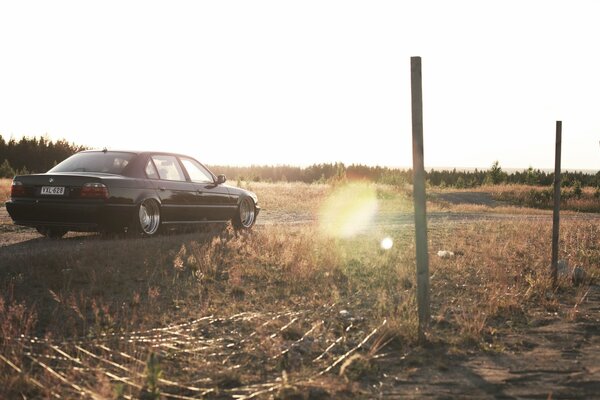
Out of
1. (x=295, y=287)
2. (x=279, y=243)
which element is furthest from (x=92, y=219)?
(x=295, y=287)

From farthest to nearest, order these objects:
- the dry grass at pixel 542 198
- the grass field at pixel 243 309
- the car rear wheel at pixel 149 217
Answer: the dry grass at pixel 542 198 → the car rear wheel at pixel 149 217 → the grass field at pixel 243 309

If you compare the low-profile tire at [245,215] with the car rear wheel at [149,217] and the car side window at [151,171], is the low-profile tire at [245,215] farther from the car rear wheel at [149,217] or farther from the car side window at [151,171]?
the car side window at [151,171]

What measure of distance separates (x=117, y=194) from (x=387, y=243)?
4.70 m

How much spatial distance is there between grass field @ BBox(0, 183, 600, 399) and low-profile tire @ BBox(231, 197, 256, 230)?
1.01m

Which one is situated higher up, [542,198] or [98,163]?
[98,163]

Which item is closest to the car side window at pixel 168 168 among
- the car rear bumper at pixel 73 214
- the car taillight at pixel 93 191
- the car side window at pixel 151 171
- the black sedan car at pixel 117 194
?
the black sedan car at pixel 117 194

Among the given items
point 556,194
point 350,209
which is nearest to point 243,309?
point 556,194

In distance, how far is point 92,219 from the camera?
972 centimetres

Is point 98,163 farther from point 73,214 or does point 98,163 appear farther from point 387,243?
point 387,243

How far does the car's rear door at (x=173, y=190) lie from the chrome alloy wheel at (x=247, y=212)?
155 centimetres

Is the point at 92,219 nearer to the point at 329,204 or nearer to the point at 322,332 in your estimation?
the point at 322,332

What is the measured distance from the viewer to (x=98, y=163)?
10.5 metres

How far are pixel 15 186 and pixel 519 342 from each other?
7761 mm

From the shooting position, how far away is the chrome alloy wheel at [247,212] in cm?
1305
